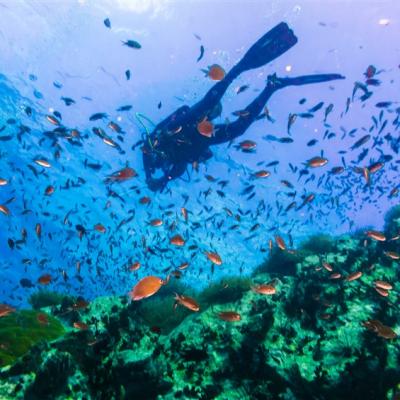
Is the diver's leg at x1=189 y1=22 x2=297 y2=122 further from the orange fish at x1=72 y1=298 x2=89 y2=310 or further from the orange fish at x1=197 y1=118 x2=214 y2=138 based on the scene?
the orange fish at x1=72 y1=298 x2=89 y2=310

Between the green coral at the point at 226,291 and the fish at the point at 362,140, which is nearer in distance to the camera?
the green coral at the point at 226,291

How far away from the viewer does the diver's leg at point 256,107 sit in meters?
13.2

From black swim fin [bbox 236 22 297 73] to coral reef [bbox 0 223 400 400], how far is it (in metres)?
9.48

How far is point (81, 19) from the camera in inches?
921

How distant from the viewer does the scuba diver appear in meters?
12.9

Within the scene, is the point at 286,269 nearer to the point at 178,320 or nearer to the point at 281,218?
the point at 178,320

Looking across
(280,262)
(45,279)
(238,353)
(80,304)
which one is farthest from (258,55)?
(238,353)

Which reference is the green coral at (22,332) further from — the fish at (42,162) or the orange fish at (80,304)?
the fish at (42,162)

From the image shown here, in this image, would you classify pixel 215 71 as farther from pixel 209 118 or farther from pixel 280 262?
pixel 280 262

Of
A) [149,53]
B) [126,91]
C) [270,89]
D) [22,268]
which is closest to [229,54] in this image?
[149,53]

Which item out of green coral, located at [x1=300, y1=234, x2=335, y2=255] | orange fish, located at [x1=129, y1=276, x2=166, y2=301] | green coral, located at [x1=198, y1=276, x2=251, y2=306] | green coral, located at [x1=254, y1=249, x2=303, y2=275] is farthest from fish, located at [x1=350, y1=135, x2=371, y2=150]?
orange fish, located at [x1=129, y1=276, x2=166, y2=301]

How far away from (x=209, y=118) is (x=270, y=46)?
3.69 m

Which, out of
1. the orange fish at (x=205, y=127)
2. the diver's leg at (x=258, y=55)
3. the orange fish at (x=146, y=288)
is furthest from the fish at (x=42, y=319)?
the diver's leg at (x=258, y=55)

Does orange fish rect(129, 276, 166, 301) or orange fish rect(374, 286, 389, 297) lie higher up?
orange fish rect(129, 276, 166, 301)
